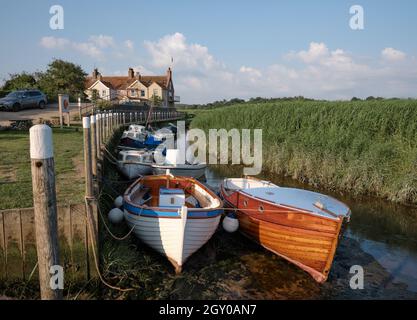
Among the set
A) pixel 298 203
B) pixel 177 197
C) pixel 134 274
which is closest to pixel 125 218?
pixel 177 197

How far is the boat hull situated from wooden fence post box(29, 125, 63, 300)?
4845 millimetres

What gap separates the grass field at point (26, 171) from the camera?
683 centimetres

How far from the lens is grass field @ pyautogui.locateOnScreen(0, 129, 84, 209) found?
6832 millimetres

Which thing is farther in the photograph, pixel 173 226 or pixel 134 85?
pixel 134 85

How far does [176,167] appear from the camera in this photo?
44.3 feet

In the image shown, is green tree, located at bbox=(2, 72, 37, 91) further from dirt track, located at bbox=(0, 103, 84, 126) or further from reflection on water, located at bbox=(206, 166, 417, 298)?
reflection on water, located at bbox=(206, 166, 417, 298)

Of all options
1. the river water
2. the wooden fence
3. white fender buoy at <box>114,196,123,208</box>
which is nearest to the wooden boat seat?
white fender buoy at <box>114,196,123,208</box>

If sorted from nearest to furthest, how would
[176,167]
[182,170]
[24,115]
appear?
[176,167], [182,170], [24,115]

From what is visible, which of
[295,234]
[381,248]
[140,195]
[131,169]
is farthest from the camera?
[131,169]

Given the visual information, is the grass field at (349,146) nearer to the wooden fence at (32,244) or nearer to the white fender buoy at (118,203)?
the white fender buoy at (118,203)

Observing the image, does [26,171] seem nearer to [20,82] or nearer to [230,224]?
[230,224]

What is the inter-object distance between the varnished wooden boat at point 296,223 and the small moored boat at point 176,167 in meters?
4.88

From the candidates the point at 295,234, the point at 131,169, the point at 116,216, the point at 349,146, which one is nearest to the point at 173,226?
the point at 116,216

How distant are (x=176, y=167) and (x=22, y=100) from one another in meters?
18.2
